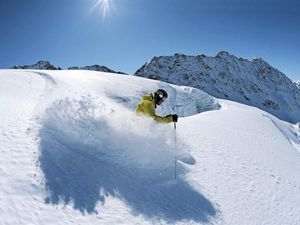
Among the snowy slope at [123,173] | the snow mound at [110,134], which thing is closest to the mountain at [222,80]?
the snowy slope at [123,173]

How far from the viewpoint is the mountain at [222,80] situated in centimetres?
16500

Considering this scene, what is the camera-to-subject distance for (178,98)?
28.8m

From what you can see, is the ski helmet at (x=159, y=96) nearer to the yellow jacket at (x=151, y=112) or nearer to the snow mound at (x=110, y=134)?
the yellow jacket at (x=151, y=112)

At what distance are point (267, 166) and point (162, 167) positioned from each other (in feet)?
13.7

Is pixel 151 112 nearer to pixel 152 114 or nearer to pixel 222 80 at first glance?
pixel 152 114

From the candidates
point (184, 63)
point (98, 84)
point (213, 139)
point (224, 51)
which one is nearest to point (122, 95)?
point (98, 84)

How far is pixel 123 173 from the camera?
6652 mm

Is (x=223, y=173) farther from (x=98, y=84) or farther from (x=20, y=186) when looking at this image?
(x=98, y=84)

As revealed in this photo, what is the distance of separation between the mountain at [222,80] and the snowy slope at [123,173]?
145531mm

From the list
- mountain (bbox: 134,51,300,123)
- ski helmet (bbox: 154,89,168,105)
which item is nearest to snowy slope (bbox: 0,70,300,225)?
ski helmet (bbox: 154,89,168,105)

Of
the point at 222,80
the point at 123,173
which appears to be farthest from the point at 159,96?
the point at 222,80

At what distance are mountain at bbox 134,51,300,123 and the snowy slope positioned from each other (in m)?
146

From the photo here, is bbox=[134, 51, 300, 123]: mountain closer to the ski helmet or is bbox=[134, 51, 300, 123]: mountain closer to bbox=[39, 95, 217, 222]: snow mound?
the ski helmet

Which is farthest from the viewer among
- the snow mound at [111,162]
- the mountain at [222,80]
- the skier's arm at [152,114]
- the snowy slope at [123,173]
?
the mountain at [222,80]
